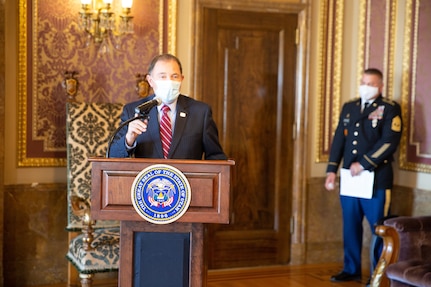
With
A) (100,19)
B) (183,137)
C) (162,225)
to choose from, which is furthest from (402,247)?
(100,19)

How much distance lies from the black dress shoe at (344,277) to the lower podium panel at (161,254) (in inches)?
99.0

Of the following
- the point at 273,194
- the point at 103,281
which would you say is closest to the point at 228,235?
the point at 273,194

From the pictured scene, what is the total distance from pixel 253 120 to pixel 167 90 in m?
2.48

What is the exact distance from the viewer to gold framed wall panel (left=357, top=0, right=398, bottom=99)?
5.05 m

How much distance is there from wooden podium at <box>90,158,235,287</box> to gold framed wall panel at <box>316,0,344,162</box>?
2.96 m

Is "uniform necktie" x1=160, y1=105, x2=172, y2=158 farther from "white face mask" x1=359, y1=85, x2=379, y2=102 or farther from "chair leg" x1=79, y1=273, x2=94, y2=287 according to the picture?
"white face mask" x1=359, y1=85, x2=379, y2=102

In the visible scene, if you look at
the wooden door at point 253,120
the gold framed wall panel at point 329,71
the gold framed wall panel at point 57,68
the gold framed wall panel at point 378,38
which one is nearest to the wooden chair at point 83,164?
the gold framed wall panel at point 57,68

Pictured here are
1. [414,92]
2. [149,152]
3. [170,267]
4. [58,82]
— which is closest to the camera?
[170,267]

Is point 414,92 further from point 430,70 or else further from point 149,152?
point 149,152

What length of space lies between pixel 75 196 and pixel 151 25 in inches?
53.0

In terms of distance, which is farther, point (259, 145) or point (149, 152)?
point (259, 145)

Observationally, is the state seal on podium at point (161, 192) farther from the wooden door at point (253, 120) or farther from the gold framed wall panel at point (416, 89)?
the gold framed wall panel at point (416, 89)

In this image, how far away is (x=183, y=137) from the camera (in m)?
2.74

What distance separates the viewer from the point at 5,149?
4.35m
